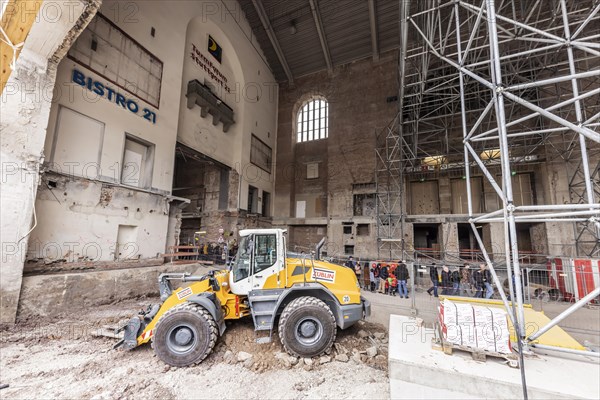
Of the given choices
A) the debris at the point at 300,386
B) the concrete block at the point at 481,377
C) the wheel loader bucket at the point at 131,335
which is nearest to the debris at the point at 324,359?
the debris at the point at 300,386

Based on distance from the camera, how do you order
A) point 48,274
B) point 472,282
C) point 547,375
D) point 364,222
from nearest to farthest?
point 547,375 → point 48,274 → point 472,282 → point 364,222

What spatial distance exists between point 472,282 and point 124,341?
33.8 ft

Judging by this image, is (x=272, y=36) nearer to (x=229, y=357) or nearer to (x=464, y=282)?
(x=464, y=282)

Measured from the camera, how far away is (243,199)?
16.8 m

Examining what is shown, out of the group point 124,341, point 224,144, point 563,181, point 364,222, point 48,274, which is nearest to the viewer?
point 124,341

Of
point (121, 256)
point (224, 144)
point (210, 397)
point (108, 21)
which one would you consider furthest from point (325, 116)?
point (210, 397)

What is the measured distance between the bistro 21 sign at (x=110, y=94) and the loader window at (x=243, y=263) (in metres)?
8.12

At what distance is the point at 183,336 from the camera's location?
462 cm

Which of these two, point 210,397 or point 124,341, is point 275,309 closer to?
point 210,397

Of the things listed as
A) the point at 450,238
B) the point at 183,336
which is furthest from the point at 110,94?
the point at 450,238

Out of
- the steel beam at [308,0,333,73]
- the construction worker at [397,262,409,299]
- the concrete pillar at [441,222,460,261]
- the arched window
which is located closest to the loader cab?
the construction worker at [397,262,409,299]

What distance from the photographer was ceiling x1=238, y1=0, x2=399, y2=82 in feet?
58.0

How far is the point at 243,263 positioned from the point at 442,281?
7.54 meters

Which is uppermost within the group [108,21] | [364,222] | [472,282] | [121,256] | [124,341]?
[108,21]
